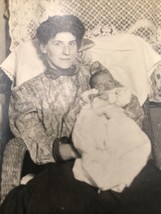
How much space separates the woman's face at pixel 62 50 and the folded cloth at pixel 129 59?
6cm

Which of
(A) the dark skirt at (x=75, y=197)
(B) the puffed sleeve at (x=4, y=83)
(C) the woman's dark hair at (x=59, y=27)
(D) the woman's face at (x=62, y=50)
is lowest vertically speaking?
(A) the dark skirt at (x=75, y=197)

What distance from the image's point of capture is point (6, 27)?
4.47 feet

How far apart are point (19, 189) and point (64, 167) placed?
0.14 meters

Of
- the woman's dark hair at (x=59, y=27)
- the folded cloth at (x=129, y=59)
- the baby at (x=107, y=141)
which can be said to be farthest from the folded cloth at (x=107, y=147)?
the woman's dark hair at (x=59, y=27)

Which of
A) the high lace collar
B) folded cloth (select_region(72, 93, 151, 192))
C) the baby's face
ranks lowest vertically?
folded cloth (select_region(72, 93, 151, 192))

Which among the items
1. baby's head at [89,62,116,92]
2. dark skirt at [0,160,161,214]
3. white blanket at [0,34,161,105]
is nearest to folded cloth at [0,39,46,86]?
white blanket at [0,34,161,105]

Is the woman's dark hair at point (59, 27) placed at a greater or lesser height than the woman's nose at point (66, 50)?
greater

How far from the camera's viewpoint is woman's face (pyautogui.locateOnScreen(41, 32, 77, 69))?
4.09 feet

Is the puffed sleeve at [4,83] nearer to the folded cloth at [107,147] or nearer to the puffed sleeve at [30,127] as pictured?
the puffed sleeve at [30,127]

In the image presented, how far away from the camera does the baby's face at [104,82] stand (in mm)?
1212

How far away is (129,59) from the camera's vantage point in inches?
50.3

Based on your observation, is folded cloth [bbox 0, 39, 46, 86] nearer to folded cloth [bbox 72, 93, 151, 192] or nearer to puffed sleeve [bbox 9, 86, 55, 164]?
puffed sleeve [bbox 9, 86, 55, 164]

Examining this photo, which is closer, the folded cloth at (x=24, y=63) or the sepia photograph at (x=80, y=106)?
the sepia photograph at (x=80, y=106)

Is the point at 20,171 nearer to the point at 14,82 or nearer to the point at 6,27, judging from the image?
the point at 14,82
